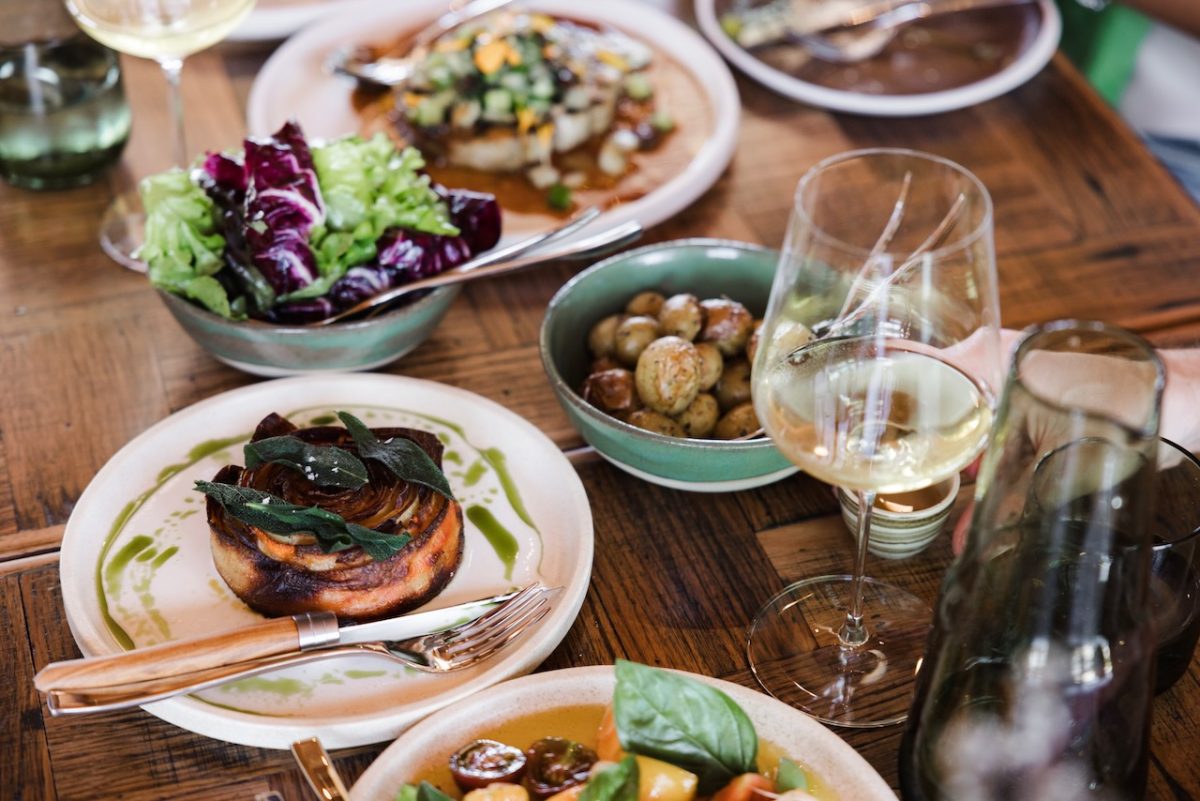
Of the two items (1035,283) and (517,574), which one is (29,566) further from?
(1035,283)

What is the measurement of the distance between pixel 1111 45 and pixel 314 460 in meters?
1.95

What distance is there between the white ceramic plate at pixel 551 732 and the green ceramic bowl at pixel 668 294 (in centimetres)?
26

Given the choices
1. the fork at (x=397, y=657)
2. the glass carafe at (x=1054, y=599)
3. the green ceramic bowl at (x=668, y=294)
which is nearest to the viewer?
the glass carafe at (x=1054, y=599)

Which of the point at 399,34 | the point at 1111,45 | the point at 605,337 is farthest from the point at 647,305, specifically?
the point at 1111,45

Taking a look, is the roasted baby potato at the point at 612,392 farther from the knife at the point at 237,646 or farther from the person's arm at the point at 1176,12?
the person's arm at the point at 1176,12

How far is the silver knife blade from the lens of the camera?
3.46 ft

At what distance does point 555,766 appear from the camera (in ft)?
3.05

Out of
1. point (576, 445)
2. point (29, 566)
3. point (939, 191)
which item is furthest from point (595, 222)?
point (29, 566)

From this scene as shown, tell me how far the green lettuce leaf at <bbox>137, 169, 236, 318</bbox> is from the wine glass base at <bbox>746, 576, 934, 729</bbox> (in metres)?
0.67

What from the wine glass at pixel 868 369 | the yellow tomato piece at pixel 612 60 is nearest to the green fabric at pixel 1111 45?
the yellow tomato piece at pixel 612 60

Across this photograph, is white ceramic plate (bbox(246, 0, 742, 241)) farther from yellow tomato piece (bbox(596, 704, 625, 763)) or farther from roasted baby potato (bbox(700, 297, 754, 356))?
yellow tomato piece (bbox(596, 704, 625, 763))

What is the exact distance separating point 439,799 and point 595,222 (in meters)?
0.93

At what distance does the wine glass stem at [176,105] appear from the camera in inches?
62.6

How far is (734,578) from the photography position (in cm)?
120
